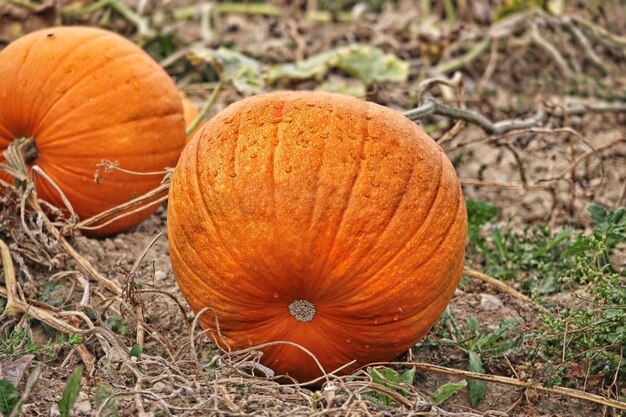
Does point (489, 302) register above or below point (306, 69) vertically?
below

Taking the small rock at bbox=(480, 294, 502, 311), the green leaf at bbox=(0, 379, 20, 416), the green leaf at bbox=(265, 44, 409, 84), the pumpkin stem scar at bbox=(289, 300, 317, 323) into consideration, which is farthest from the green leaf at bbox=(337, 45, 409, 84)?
the green leaf at bbox=(0, 379, 20, 416)

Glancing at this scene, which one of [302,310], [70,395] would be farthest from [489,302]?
[70,395]

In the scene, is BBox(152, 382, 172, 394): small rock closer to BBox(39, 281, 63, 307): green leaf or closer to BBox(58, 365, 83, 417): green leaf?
BBox(58, 365, 83, 417): green leaf

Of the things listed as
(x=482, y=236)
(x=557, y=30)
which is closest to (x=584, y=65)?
(x=557, y=30)

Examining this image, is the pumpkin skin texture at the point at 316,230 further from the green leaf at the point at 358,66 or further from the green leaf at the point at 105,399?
the green leaf at the point at 358,66

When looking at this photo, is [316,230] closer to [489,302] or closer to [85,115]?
[489,302]

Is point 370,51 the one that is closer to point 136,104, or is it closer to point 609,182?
point 609,182
